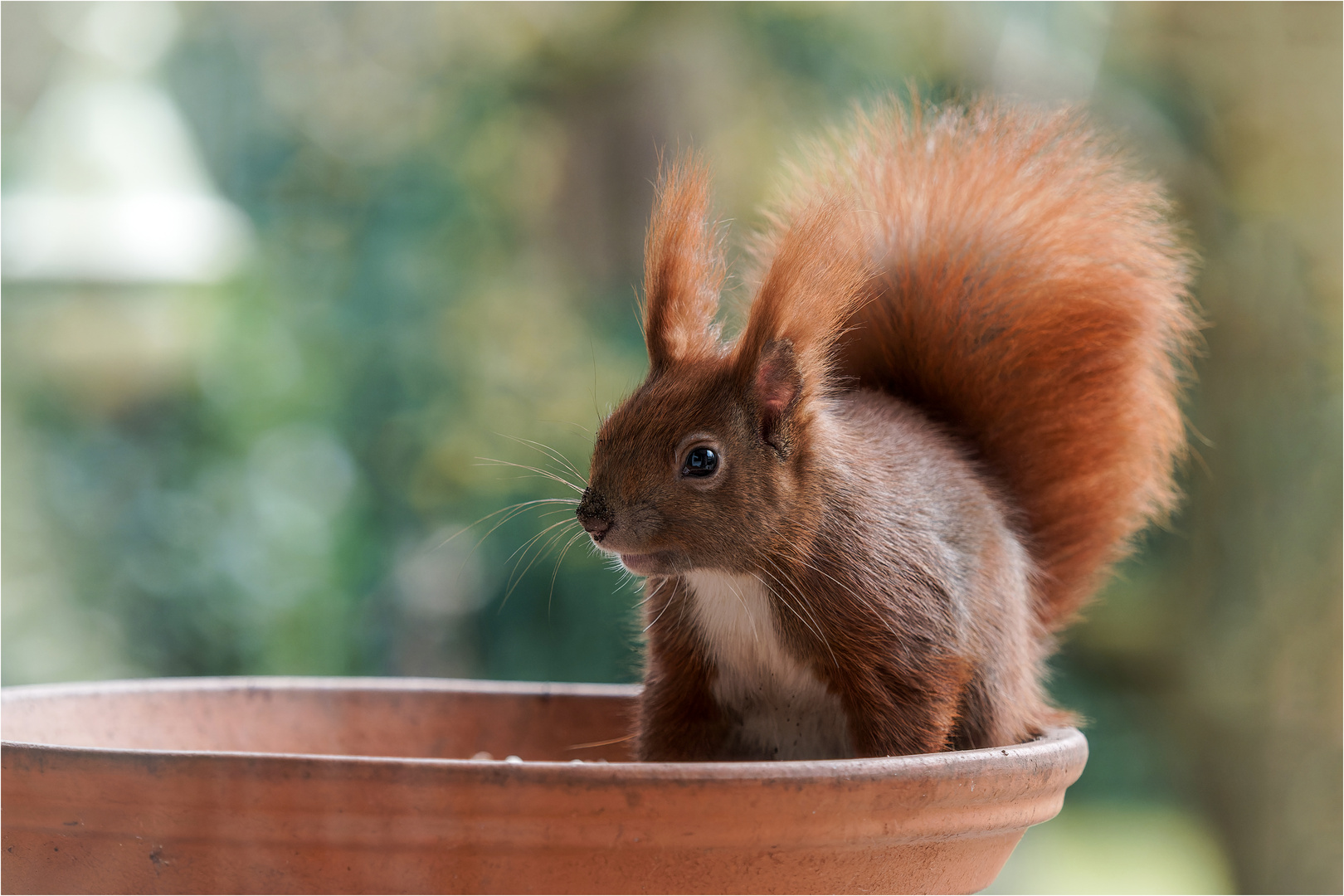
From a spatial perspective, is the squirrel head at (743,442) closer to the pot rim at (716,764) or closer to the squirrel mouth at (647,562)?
the squirrel mouth at (647,562)

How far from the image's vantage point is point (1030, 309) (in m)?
0.90

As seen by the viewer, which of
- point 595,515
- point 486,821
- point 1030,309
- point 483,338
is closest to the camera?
point 486,821

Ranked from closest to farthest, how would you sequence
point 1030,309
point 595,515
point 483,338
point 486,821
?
1. point 486,821
2. point 595,515
3. point 1030,309
4. point 483,338

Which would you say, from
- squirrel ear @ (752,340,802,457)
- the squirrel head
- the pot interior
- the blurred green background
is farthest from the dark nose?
the blurred green background

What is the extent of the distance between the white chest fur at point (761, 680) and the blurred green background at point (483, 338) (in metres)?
1.45

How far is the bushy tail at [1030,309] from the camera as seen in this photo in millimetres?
906

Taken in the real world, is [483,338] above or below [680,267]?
below

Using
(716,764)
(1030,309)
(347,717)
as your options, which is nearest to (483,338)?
(347,717)

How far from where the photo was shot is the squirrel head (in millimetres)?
722

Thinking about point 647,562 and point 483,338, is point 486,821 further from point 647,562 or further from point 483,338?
point 483,338

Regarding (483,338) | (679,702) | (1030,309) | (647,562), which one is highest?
(1030,309)

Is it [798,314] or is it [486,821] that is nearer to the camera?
[486,821]

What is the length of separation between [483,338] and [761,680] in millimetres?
1788

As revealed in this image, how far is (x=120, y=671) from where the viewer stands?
2.45 meters
